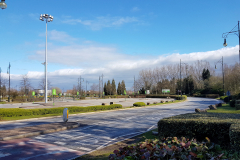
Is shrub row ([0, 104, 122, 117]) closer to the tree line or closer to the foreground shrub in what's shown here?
the foreground shrub

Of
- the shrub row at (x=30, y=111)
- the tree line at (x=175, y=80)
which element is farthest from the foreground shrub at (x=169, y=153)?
the tree line at (x=175, y=80)

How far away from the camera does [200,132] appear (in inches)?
241

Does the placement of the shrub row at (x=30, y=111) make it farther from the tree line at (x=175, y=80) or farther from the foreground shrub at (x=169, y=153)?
the tree line at (x=175, y=80)

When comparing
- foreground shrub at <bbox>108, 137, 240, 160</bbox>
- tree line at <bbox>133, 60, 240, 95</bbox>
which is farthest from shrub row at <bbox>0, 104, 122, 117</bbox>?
tree line at <bbox>133, 60, 240, 95</bbox>

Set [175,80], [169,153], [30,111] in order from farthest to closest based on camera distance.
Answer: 1. [175,80]
2. [30,111]
3. [169,153]

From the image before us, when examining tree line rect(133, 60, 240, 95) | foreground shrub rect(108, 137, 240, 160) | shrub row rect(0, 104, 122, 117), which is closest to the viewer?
foreground shrub rect(108, 137, 240, 160)

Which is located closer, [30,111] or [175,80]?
[30,111]

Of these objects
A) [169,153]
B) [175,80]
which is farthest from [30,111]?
[175,80]

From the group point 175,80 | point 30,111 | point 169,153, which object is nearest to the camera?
point 169,153

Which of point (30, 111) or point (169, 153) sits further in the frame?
point (30, 111)

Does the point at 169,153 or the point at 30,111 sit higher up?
the point at 169,153

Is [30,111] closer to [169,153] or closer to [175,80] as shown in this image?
[169,153]

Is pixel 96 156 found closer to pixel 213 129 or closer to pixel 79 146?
pixel 79 146

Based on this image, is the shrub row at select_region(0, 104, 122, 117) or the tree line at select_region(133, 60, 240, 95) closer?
the shrub row at select_region(0, 104, 122, 117)
